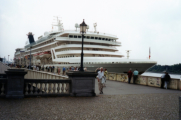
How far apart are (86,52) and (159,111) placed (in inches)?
996

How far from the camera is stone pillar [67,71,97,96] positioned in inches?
410

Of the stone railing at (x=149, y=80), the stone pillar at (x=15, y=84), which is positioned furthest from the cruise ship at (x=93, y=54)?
the stone pillar at (x=15, y=84)

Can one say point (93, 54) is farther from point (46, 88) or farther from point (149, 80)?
point (46, 88)

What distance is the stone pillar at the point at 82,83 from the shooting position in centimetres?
1041

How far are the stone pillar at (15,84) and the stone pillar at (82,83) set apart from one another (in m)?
2.55

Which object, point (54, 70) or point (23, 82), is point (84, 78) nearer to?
point (23, 82)

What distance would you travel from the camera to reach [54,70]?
3481cm

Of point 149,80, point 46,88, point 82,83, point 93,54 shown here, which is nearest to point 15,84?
point 46,88

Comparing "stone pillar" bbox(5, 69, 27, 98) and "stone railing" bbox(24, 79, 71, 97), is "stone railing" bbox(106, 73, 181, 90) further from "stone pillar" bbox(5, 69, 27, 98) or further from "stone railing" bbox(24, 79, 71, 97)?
"stone pillar" bbox(5, 69, 27, 98)

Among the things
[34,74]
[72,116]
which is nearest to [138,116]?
[72,116]

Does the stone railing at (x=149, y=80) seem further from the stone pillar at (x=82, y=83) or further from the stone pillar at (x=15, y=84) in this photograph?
the stone pillar at (x=15, y=84)

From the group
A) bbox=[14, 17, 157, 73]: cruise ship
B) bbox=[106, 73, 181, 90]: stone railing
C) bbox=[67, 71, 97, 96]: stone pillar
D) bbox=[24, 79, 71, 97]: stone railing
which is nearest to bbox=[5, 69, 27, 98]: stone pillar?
bbox=[24, 79, 71, 97]: stone railing

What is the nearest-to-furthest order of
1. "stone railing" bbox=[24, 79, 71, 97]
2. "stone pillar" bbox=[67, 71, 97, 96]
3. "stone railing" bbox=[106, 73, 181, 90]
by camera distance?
"stone railing" bbox=[24, 79, 71, 97] < "stone pillar" bbox=[67, 71, 97, 96] < "stone railing" bbox=[106, 73, 181, 90]

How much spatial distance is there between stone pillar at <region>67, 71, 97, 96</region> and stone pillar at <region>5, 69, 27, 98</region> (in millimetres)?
2549
